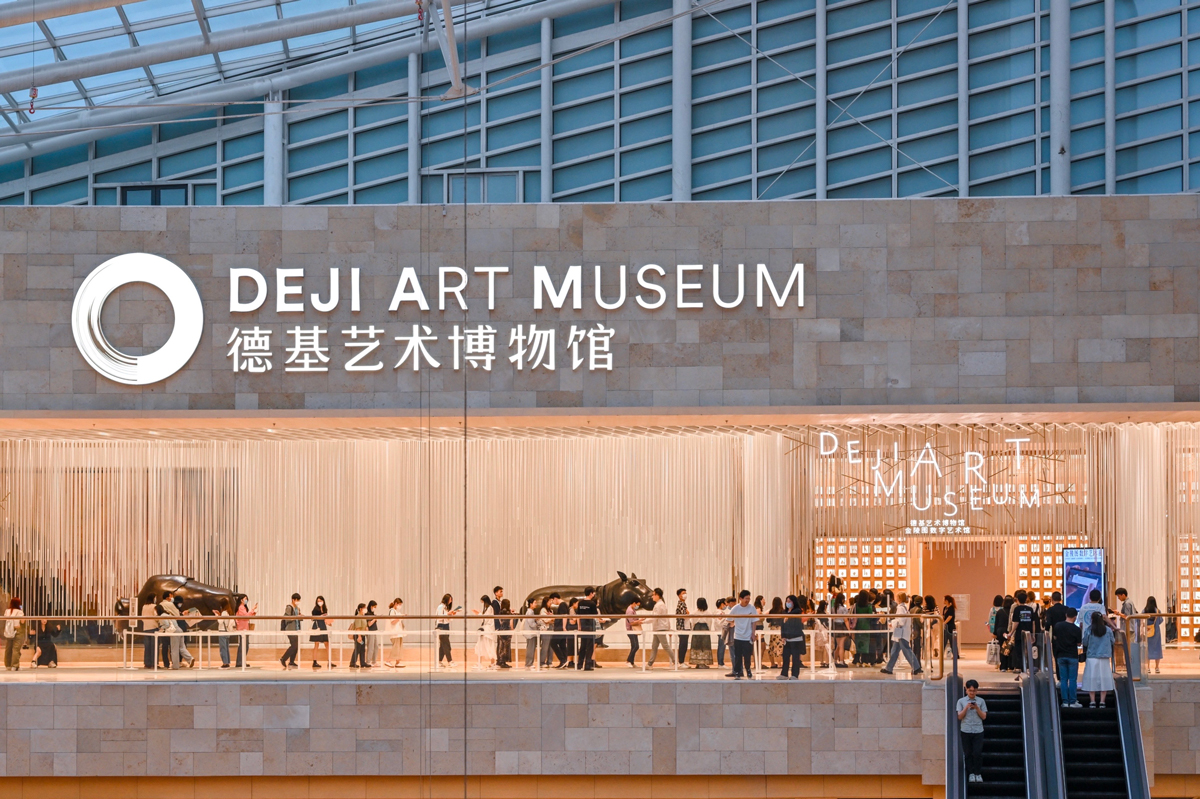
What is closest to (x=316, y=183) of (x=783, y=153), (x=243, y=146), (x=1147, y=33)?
(x=243, y=146)

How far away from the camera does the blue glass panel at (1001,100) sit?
31.8 m

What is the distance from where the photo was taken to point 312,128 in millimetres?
32844

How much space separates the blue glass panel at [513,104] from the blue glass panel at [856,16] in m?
6.60

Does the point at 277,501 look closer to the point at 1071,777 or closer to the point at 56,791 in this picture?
the point at 56,791

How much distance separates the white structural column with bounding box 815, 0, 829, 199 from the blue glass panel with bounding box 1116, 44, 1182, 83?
636cm

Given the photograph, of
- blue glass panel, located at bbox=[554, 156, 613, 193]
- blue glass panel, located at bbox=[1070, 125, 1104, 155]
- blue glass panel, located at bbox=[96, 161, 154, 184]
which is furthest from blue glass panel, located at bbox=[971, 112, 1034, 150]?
blue glass panel, located at bbox=[96, 161, 154, 184]

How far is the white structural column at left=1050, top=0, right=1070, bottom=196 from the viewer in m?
31.1

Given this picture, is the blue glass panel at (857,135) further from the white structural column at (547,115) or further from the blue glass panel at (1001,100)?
the white structural column at (547,115)

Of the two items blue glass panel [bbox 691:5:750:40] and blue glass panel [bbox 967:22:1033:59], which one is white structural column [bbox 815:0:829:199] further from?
blue glass panel [bbox 967:22:1033:59]

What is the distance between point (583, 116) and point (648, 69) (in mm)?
1751

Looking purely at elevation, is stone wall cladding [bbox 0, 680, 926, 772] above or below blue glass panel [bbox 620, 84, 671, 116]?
below

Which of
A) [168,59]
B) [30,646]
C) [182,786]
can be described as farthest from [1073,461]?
[168,59]

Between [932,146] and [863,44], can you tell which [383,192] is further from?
[932,146]

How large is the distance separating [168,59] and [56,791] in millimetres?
15301
